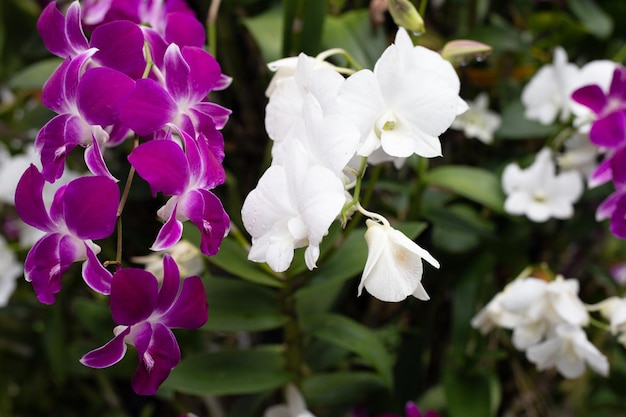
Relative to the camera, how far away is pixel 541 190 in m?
0.66

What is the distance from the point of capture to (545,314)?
589 mm

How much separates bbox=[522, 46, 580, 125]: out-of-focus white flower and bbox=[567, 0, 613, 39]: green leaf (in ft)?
0.29

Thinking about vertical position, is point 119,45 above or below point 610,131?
above

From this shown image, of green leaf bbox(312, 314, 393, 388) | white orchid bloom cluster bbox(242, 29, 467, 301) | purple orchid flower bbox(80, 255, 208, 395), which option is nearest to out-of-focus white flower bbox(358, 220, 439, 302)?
white orchid bloom cluster bbox(242, 29, 467, 301)

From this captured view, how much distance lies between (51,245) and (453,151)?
0.55 metres

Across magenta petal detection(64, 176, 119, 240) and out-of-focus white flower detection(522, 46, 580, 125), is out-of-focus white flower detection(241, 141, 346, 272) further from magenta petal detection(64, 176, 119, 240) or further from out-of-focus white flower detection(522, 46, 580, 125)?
out-of-focus white flower detection(522, 46, 580, 125)

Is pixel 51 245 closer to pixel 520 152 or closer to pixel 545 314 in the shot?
pixel 545 314

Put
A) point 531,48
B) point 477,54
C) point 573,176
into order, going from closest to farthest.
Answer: point 477,54 → point 573,176 → point 531,48

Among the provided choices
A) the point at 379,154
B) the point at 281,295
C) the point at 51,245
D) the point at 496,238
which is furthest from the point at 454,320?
the point at 51,245

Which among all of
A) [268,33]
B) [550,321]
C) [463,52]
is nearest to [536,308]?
[550,321]

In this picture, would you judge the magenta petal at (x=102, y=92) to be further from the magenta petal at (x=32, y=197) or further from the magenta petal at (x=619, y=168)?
the magenta petal at (x=619, y=168)

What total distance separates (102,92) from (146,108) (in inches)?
0.9

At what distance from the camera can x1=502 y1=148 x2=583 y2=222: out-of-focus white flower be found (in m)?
0.66

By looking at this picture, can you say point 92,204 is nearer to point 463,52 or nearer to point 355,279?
point 463,52
